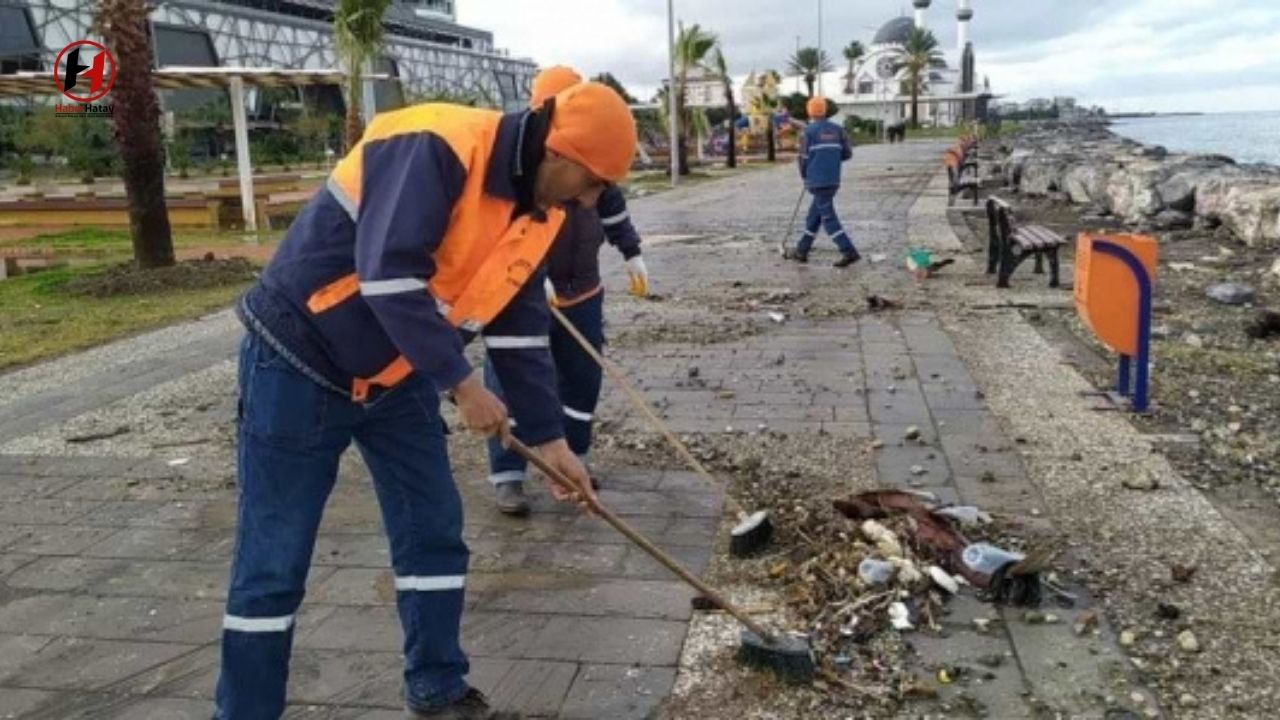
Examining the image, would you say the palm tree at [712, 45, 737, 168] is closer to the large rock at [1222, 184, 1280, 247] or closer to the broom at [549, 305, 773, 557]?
the large rock at [1222, 184, 1280, 247]

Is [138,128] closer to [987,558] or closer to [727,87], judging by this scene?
[987,558]

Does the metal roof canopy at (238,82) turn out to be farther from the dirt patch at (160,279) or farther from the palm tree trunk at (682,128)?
the palm tree trunk at (682,128)

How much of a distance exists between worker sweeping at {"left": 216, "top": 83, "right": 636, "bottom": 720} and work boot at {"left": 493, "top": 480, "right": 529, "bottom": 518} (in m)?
1.76

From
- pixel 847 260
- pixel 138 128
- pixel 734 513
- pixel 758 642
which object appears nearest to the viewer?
pixel 758 642

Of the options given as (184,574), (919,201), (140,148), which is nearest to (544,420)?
(184,574)

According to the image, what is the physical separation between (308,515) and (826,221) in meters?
10.3

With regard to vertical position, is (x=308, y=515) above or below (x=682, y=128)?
below

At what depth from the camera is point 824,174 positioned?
12492 mm

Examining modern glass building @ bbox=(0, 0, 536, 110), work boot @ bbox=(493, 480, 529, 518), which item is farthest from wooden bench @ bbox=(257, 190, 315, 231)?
modern glass building @ bbox=(0, 0, 536, 110)

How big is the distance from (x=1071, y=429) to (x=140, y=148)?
1137 cm

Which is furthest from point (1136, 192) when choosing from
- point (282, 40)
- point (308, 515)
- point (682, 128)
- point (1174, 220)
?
point (282, 40)

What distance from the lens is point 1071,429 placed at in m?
5.69

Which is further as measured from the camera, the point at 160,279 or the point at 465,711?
the point at 160,279

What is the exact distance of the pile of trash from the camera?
3436 mm
